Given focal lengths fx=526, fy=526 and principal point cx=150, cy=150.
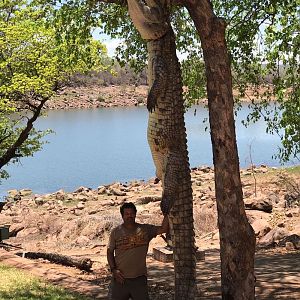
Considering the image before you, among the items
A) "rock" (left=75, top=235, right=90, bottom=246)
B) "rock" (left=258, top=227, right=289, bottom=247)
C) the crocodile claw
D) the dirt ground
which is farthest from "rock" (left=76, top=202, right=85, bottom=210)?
the crocodile claw

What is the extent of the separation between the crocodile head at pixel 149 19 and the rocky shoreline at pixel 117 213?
26.0 feet

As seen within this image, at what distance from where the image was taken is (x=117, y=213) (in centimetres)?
1842

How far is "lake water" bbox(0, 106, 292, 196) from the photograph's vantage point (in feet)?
100

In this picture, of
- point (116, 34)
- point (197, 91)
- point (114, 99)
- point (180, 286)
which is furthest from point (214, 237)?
point (114, 99)

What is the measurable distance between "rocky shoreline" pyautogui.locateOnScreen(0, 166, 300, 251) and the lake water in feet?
10.7

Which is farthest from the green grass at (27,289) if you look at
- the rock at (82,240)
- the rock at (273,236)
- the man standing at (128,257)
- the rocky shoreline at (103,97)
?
the rocky shoreline at (103,97)

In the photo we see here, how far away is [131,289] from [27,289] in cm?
303

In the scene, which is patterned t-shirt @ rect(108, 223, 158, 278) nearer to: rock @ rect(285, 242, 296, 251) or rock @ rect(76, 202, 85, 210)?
rock @ rect(285, 242, 296, 251)

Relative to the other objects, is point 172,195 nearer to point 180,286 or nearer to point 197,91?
point 180,286

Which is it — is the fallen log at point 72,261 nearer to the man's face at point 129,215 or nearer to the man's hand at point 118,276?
the man's hand at point 118,276

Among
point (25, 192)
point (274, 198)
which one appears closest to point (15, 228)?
point (25, 192)

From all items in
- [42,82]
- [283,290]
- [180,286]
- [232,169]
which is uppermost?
[42,82]

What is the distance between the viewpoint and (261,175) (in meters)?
26.4

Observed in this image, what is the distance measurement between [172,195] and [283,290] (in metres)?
2.91
